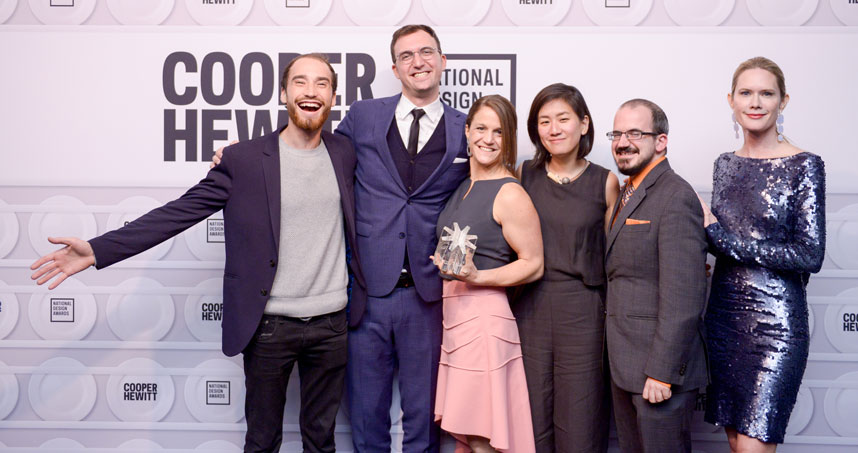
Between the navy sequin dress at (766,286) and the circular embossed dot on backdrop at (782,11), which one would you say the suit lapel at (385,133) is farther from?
the circular embossed dot on backdrop at (782,11)

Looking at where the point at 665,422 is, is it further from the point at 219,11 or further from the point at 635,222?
the point at 219,11

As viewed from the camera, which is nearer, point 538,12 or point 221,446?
point 538,12

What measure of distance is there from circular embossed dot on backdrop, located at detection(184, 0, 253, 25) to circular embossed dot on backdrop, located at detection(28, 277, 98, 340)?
5.46 ft

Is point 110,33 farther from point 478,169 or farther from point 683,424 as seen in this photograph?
point 683,424

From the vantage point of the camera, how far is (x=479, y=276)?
2.43 metres

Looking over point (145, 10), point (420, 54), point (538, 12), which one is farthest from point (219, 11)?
point (538, 12)

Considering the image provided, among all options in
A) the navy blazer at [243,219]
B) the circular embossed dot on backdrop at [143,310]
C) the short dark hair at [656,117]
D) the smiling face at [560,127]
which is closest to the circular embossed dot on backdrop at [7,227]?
the circular embossed dot on backdrop at [143,310]

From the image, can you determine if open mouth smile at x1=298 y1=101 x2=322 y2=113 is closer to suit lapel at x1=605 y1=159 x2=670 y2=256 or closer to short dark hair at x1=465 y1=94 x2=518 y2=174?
short dark hair at x1=465 y1=94 x2=518 y2=174

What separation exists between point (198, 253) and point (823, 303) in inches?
138

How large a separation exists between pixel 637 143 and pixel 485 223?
2.29 ft

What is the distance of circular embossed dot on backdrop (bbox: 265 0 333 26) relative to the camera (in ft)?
10.7

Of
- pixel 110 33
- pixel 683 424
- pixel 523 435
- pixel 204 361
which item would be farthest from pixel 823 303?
pixel 110 33

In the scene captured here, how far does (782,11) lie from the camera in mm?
3199

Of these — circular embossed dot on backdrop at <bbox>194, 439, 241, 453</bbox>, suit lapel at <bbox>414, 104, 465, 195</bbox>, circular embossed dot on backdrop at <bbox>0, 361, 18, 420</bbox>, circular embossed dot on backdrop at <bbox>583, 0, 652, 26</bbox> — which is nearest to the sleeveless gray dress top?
suit lapel at <bbox>414, 104, 465, 195</bbox>
